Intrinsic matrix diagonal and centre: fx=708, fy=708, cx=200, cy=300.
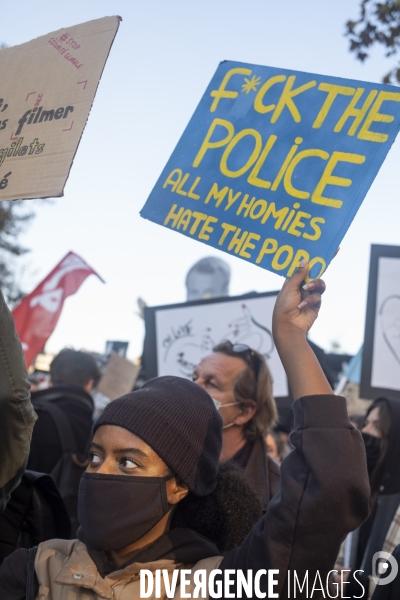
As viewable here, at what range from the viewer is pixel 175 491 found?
1937 millimetres

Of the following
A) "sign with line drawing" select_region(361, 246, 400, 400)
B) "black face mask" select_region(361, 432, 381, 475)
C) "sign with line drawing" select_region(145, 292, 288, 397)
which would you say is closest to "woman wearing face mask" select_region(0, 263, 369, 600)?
"black face mask" select_region(361, 432, 381, 475)

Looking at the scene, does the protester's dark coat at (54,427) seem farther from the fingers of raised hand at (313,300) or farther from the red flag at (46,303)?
the fingers of raised hand at (313,300)

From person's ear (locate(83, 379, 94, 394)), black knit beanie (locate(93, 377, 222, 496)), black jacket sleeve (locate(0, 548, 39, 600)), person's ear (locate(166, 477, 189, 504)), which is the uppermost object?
black knit beanie (locate(93, 377, 222, 496))

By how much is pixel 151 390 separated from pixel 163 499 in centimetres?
31

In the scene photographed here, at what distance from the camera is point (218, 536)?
2068 millimetres

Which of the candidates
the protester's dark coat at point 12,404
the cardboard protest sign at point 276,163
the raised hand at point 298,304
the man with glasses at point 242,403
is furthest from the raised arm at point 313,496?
the man with glasses at point 242,403

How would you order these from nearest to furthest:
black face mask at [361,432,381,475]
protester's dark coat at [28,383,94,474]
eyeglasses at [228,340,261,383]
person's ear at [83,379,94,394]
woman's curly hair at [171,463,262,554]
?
woman's curly hair at [171,463,262,554]
eyeglasses at [228,340,261,383]
protester's dark coat at [28,383,94,474]
black face mask at [361,432,381,475]
person's ear at [83,379,94,394]

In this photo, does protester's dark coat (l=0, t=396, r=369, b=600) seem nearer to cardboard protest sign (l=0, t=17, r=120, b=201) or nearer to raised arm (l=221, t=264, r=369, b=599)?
raised arm (l=221, t=264, r=369, b=599)

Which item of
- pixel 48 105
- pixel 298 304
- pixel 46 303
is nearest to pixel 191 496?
pixel 298 304

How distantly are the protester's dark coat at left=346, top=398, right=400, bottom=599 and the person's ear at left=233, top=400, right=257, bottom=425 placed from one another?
3.00 feet

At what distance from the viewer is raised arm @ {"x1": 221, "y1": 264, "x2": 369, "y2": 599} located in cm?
154

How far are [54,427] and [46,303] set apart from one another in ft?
9.24

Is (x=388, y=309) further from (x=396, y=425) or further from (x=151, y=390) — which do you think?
(x=151, y=390)

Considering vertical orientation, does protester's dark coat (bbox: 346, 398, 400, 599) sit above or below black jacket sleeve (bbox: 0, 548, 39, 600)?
above
